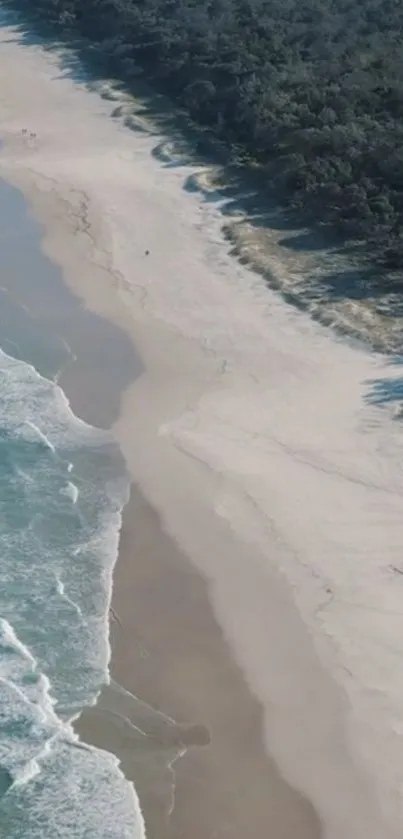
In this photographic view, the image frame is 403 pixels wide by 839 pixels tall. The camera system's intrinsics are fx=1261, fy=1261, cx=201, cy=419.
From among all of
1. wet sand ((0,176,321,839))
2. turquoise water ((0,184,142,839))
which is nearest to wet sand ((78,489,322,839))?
wet sand ((0,176,321,839))

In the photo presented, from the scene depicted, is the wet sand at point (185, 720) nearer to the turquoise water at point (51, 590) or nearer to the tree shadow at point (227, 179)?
the turquoise water at point (51, 590)

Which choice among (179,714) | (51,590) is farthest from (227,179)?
(179,714)


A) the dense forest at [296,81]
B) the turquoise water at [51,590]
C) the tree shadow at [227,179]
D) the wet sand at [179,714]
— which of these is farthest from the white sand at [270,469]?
the dense forest at [296,81]

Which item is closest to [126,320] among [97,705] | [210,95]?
[97,705]

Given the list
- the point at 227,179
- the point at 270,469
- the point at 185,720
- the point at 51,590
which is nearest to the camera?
the point at 185,720

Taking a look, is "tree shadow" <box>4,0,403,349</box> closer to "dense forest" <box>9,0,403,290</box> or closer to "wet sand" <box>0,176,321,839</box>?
"dense forest" <box>9,0,403,290</box>

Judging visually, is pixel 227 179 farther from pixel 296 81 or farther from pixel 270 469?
pixel 270 469
